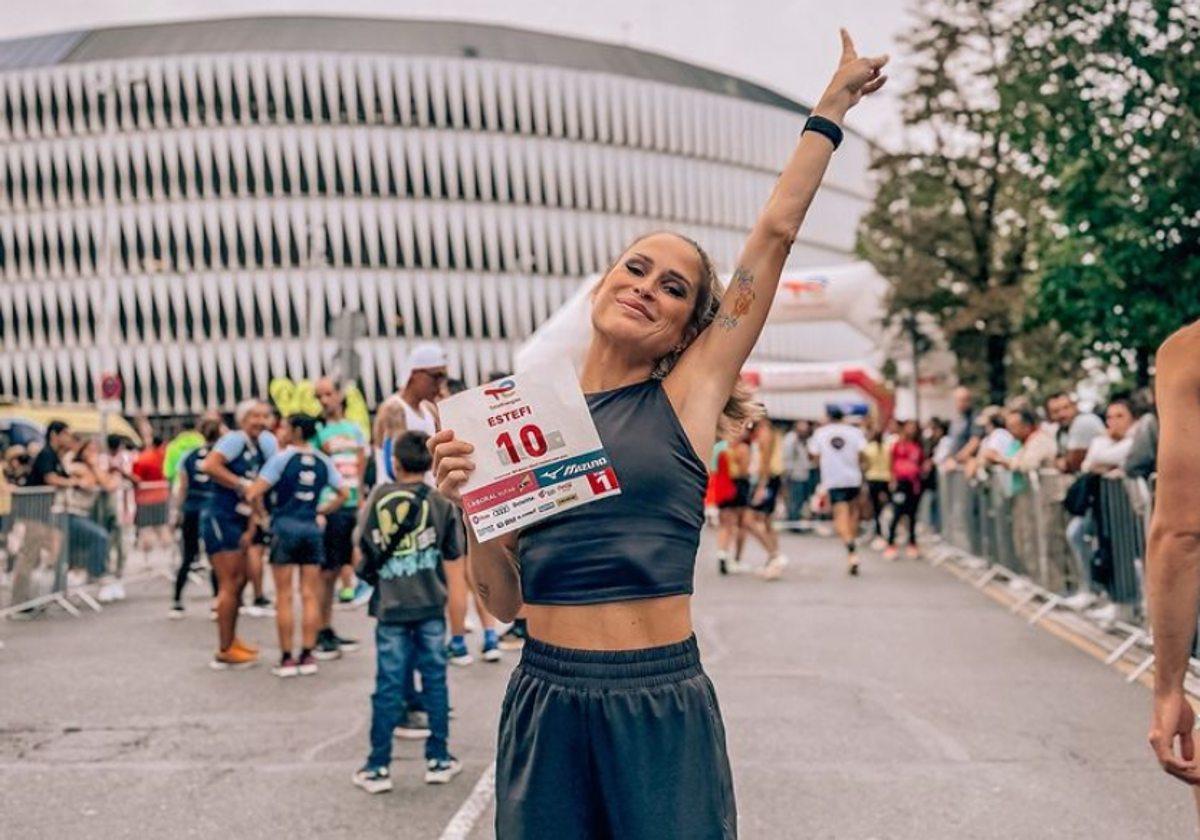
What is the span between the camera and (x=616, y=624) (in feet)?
8.20

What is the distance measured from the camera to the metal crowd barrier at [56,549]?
13.0m

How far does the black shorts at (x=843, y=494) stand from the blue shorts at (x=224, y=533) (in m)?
9.12

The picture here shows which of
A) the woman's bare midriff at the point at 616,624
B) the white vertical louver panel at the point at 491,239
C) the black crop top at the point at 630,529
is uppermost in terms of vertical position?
the white vertical louver panel at the point at 491,239

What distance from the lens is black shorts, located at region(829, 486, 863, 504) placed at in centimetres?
1670

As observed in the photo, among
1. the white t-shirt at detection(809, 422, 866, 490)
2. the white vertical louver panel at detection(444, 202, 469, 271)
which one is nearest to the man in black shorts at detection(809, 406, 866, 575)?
the white t-shirt at detection(809, 422, 866, 490)

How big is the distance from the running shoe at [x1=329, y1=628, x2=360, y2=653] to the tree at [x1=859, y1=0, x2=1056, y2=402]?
26.8m

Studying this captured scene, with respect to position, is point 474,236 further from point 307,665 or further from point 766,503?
point 307,665

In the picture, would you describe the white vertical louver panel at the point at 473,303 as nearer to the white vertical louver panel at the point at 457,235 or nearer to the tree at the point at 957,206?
the white vertical louver panel at the point at 457,235

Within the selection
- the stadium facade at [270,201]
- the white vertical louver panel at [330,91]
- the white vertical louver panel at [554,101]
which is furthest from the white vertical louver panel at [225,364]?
the white vertical louver panel at [554,101]

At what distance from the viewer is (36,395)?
213ft

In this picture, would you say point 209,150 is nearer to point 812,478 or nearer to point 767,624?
point 812,478

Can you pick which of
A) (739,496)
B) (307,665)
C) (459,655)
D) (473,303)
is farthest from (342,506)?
(473,303)

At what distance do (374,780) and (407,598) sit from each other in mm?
864

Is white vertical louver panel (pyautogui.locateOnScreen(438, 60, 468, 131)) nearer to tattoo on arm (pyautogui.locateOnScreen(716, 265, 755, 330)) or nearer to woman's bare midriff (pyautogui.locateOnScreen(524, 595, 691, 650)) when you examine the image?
tattoo on arm (pyautogui.locateOnScreen(716, 265, 755, 330))
